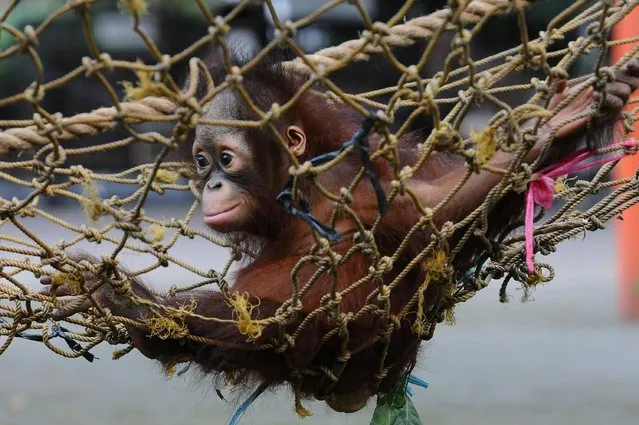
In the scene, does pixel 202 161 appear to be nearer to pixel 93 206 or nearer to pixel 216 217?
pixel 216 217

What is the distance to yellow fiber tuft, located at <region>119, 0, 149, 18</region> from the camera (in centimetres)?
150

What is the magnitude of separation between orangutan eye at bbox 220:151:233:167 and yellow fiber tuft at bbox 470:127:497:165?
773mm

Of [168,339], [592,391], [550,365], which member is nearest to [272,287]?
[168,339]

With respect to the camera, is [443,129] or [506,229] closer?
[443,129]

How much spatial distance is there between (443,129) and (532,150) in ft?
0.93

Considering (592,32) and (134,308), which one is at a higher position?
(592,32)

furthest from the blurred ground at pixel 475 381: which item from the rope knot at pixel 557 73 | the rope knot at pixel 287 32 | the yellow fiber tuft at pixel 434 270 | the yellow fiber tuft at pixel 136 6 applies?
the yellow fiber tuft at pixel 136 6

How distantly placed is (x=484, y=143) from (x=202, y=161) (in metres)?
0.89

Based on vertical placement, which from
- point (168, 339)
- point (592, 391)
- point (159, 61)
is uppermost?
point (592, 391)

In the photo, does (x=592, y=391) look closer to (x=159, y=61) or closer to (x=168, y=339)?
(x=168, y=339)

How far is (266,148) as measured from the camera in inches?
95.2

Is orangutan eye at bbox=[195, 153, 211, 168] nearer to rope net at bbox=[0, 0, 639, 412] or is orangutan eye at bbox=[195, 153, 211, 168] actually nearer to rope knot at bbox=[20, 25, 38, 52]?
rope net at bbox=[0, 0, 639, 412]

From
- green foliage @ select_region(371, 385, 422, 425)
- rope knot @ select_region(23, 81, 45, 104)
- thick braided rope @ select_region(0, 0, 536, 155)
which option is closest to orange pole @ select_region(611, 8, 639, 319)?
green foliage @ select_region(371, 385, 422, 425)

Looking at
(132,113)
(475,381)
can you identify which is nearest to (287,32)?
(132,113)
